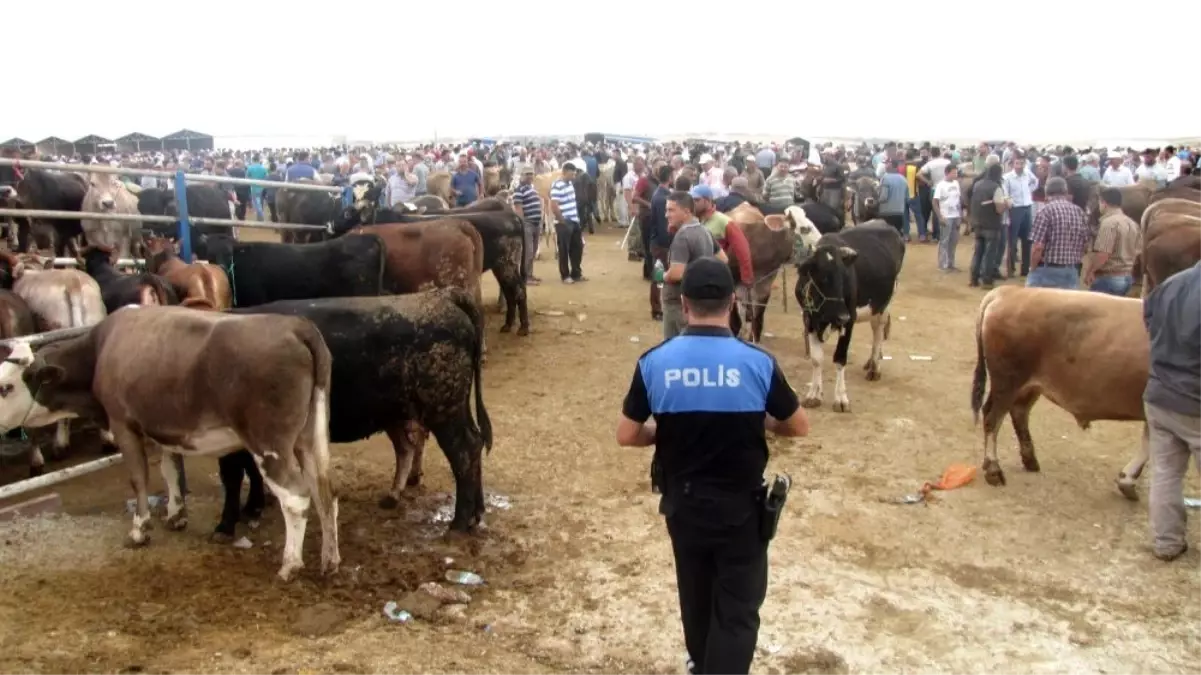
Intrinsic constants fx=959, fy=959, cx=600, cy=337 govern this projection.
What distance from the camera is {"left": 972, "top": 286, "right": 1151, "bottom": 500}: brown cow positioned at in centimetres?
704

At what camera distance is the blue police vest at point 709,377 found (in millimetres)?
3902

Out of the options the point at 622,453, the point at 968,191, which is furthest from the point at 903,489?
the point at 968,191

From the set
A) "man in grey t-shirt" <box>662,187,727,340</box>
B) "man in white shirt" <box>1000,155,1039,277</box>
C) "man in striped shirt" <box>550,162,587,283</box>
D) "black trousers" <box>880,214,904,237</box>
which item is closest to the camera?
"man in grey t-shirt" <box>662,187,727,340</box>

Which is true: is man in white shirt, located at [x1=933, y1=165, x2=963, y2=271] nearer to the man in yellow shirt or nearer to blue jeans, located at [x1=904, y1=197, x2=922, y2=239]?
the man in yellow shirt

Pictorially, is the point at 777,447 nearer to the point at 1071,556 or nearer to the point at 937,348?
the point at 1071,556

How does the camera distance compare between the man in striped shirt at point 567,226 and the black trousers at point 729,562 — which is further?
the man in striped shirt at point 567,226

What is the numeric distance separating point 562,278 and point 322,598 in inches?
451

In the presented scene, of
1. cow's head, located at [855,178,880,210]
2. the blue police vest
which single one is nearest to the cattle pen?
the blue police vest

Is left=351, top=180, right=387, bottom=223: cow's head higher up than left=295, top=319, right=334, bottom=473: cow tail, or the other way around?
left=351, top=180, right=387, bottom=223: cow's head

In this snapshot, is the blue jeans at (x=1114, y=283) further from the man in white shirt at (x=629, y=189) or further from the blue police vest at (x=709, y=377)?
the blue police vest at (x=709, y=377)

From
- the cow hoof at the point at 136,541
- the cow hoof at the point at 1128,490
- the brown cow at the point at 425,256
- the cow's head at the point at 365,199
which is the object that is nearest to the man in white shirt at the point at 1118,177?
the cow hoof at the point at 1128,490

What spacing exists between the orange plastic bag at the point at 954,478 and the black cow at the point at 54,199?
10.3 meters

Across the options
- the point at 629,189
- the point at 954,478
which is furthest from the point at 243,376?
the point at 629,189

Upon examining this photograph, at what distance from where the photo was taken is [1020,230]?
56.7ft
